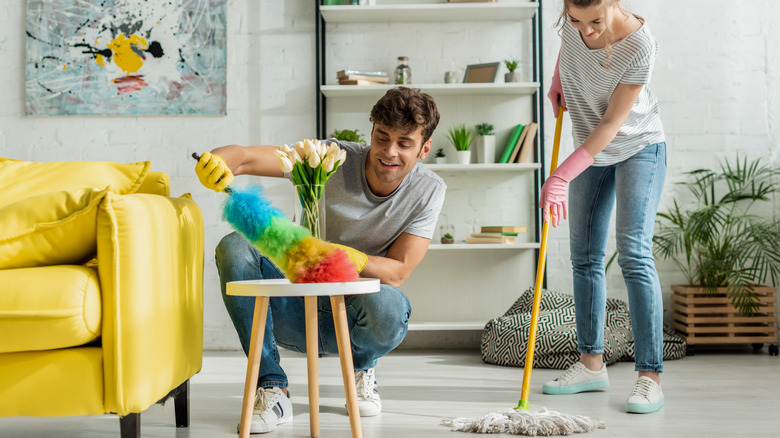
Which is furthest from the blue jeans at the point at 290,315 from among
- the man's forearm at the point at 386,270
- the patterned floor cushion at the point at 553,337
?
the patterned floor cushion at the point at 553,337

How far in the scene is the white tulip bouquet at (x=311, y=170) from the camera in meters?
1.46

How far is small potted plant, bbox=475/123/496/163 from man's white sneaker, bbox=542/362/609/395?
A: 1.38 meters

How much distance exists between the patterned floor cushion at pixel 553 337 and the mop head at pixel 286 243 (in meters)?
1.60

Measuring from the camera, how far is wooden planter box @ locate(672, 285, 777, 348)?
3104 mm

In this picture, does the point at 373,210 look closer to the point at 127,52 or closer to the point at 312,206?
the point at 312,206

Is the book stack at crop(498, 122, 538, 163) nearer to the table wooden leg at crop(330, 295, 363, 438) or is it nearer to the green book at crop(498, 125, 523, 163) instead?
the green book at crop(498, 125, 523, 163)

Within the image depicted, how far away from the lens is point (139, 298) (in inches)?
52.1

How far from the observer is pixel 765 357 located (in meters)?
3.04

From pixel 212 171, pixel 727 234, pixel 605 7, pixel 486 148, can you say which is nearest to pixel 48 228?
pixel 212 171

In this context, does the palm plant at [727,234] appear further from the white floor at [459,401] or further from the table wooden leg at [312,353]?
the table wooden leg at [312,353]

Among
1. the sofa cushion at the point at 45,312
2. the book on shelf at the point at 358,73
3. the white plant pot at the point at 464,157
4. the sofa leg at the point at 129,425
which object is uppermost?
the book on shelf at the point at 358,73

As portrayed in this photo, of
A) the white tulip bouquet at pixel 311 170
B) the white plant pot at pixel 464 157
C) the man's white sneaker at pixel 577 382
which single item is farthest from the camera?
the white plant pot at pixel 464 157

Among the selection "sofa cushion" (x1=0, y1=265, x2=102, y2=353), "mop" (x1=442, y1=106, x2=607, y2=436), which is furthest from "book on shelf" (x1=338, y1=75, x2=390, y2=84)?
"sofa cushion" (x1=0, y1=265, x2=102, y2=353)

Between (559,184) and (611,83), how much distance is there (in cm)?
36
